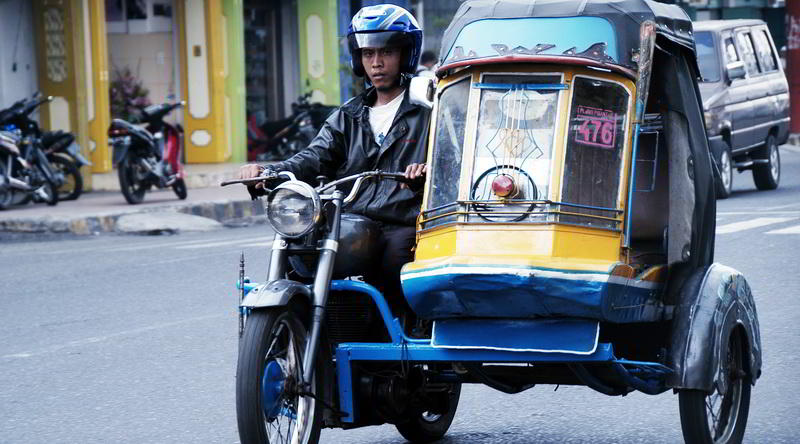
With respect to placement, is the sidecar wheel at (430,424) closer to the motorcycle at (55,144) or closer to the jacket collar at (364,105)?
the jacket collar at (364,105)

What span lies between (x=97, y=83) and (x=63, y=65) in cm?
49

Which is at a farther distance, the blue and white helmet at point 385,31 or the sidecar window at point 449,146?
the blue and white helmet at point 385,31

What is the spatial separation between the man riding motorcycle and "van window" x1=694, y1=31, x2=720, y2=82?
1156cm

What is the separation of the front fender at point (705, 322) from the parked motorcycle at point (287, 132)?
53.4ft

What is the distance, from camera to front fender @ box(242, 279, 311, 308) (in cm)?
414

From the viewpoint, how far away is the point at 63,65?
60.0 ft

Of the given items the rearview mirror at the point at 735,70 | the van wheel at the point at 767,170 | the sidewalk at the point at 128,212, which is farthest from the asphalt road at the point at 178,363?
the van wheel at the point at 767,170

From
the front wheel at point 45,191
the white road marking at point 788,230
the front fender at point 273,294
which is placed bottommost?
the white road marking at point 788,230

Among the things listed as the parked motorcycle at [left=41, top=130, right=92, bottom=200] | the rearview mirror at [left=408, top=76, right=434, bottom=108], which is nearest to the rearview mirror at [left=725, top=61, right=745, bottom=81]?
the parked motorcycle at [left=41, top=130, right=92, bottom=200]

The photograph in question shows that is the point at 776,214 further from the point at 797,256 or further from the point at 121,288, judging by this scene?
the point at 121,288

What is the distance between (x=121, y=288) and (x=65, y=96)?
8878 mm

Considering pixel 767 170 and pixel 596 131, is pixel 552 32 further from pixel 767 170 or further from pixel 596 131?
pixel 767 170

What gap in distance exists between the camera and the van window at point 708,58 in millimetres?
16094

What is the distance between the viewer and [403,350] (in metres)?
4.45
